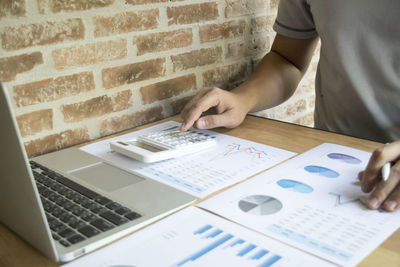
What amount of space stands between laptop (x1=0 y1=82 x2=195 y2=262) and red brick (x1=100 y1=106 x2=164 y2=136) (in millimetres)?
201

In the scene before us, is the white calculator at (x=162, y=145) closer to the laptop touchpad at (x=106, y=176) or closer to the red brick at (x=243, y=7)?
the laptop touchpad at (x=106, y=176)

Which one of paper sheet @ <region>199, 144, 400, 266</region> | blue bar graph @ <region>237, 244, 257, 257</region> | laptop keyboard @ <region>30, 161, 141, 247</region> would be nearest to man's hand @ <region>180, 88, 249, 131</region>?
paper sheet @ <region>199, 144, 400, 266</region>

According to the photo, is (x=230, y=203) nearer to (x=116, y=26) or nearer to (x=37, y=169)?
(x=37, y=169)

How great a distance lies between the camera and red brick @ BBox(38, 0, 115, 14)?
83cm

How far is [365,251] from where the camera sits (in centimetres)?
51

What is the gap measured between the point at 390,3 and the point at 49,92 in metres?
0.82

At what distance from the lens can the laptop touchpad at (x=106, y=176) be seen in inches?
28.2

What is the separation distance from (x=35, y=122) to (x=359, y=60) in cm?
81

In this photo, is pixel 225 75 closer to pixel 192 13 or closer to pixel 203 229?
pixel 192 13

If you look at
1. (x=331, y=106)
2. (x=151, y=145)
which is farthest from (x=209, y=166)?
(x=331, y=106)

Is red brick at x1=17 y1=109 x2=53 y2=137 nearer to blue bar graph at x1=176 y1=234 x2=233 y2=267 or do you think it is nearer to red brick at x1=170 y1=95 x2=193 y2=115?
red brick at x1=170 y1=95 x2=193 y2=115

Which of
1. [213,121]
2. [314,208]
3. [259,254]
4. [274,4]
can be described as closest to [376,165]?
[314,208]

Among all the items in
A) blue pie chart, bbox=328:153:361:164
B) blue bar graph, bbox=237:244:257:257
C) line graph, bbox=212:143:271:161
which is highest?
line graph, bbox=212:143:271:161

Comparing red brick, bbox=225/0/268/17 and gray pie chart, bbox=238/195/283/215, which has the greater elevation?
red brick, bbox=225/0/268/17
